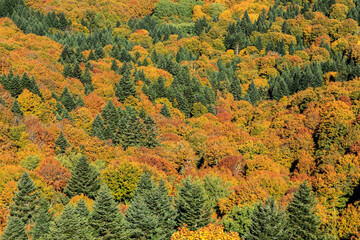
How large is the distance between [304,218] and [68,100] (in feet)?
250

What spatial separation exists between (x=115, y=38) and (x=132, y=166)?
12083 cm

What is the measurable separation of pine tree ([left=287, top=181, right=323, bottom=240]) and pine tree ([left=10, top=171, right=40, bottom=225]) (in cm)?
3256

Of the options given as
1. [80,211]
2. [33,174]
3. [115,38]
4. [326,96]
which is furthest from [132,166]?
[115,38]

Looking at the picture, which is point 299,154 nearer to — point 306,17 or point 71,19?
point 306,17

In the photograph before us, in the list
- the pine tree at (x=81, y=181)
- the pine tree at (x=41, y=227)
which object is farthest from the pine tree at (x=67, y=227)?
the pine tree at (x=81, y=181)

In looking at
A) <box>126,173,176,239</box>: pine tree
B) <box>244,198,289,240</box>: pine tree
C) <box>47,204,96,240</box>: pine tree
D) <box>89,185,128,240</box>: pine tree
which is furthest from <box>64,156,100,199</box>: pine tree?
<box>244,198,289,240</box>: pine tree

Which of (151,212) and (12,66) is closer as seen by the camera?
(151,212)

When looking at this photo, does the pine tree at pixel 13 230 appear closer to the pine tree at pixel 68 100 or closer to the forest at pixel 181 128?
the forest at pixel 181 128

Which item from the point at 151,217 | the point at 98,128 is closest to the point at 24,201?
the point at 151,217

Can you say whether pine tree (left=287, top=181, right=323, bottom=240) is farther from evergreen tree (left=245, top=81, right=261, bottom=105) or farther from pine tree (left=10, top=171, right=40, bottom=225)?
evergreen tree (left=245, top=81, right=261, bottom=105)

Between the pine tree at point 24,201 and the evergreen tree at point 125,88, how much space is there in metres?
69.8

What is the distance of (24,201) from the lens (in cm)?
4784

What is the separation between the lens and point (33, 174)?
2247 inches

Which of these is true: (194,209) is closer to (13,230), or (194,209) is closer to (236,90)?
(13,230)
